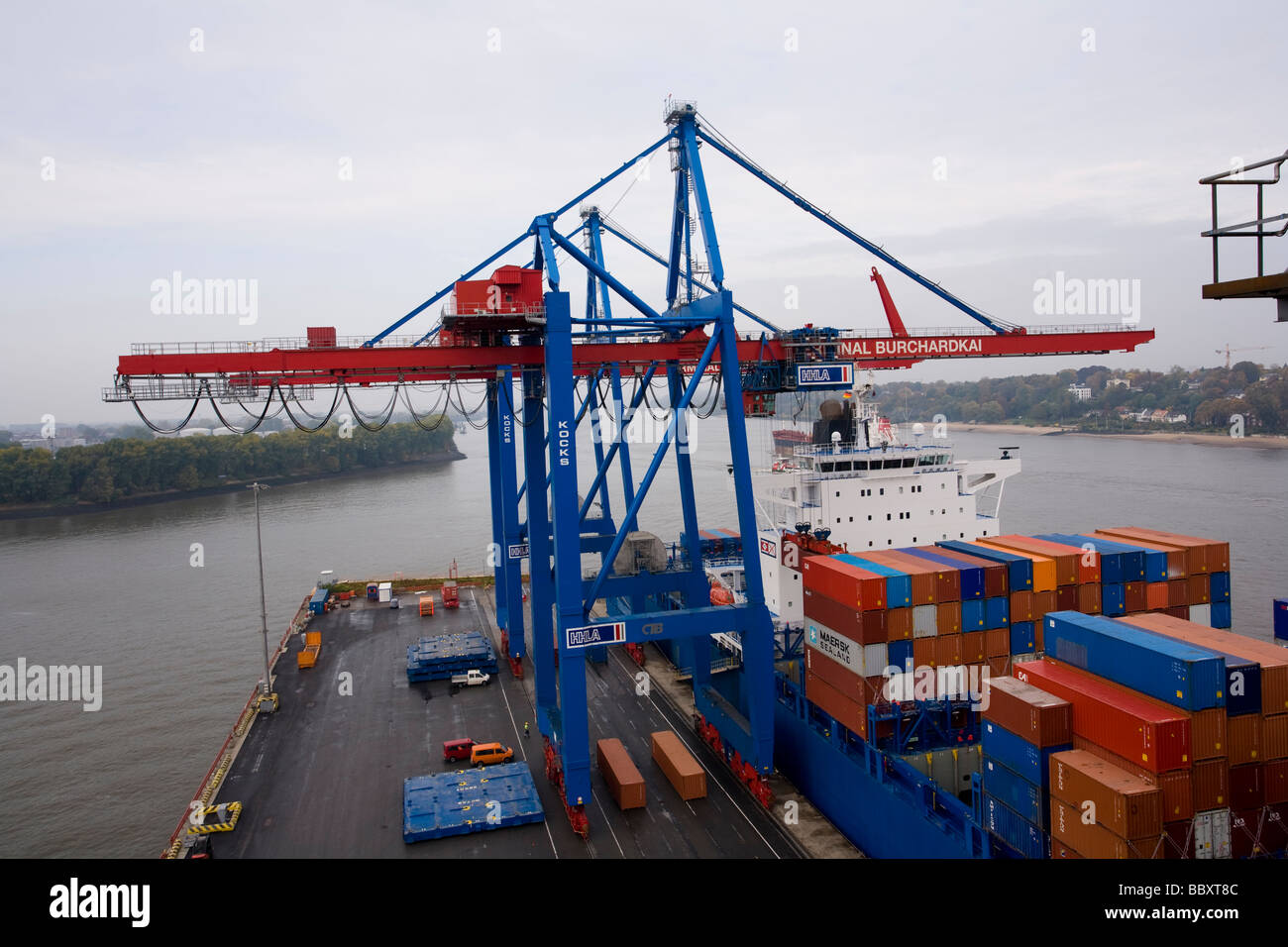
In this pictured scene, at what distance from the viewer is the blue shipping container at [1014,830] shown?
36.4ft

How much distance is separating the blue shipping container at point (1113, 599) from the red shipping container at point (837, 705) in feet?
19.2

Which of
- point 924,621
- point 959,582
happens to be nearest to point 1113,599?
point 959,582

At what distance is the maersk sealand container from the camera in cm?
998

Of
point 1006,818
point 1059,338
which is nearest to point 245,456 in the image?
point 1059,338

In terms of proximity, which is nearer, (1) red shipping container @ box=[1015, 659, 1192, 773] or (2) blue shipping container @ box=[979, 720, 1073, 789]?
(1) red shipping container @ box=[1015, 659, 1192, 773]

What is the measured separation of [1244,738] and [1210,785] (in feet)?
2.57

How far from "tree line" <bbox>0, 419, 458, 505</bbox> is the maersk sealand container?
62068 millimetres

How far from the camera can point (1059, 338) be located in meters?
23.5

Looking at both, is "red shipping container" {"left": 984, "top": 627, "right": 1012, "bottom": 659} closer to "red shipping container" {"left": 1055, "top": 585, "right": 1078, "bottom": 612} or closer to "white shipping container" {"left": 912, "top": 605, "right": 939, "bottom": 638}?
"white shipping container" {"left": 912, "top": 605, "right": 939, "bottom": 638}

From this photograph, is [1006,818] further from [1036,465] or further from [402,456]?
[402,456]

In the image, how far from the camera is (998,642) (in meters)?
16.7

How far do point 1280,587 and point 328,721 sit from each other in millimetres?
32651

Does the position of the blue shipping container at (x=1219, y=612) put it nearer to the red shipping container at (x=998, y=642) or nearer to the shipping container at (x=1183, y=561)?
the shipping container at (x=1183, y=561)

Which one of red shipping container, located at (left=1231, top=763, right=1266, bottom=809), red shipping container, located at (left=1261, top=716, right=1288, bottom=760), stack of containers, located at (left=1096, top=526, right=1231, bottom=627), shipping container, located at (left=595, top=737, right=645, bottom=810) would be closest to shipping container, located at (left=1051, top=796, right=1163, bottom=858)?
red shipping container, located at (left=1231, top=763, right=1266, bottom=809)
